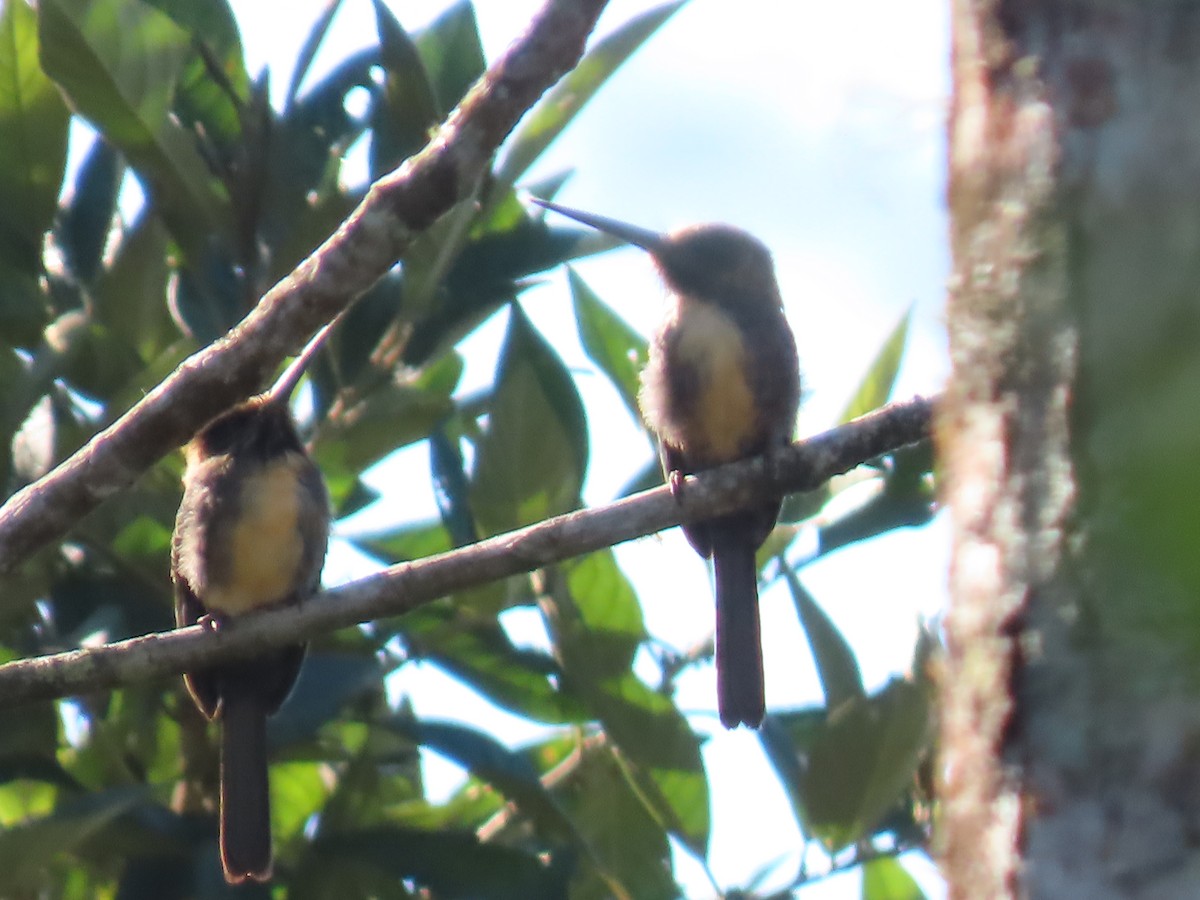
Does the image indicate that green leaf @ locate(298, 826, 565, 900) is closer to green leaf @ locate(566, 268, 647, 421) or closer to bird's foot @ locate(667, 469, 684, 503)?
bird's foot @ locate(667, 469, 684, 503)

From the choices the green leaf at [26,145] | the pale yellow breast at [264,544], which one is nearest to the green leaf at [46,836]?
the pale yellow breast at [264,544]

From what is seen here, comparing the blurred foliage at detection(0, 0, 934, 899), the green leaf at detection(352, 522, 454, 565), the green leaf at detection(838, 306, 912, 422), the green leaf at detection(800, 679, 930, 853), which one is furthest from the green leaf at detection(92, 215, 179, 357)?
the green leaf at detection(800, 679, 930, 853)

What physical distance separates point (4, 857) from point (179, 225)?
1.87 metres

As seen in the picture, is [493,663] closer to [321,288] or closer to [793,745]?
[793,745]

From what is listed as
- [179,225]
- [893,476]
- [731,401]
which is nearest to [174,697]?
[179,225]

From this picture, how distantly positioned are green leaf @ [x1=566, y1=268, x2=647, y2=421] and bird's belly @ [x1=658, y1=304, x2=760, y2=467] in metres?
0.17

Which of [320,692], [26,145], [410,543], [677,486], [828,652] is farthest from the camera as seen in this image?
[410,543]

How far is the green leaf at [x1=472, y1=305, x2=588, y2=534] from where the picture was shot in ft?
15.3

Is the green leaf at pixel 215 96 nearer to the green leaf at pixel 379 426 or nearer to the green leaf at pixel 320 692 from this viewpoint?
the green leaf at pixel 379 426

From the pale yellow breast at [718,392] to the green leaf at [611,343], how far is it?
201 millimetres

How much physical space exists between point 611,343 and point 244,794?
1.69m

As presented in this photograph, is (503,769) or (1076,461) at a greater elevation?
(503,769)

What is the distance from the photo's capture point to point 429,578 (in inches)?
148

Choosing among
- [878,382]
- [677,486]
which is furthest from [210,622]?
[878,382]
